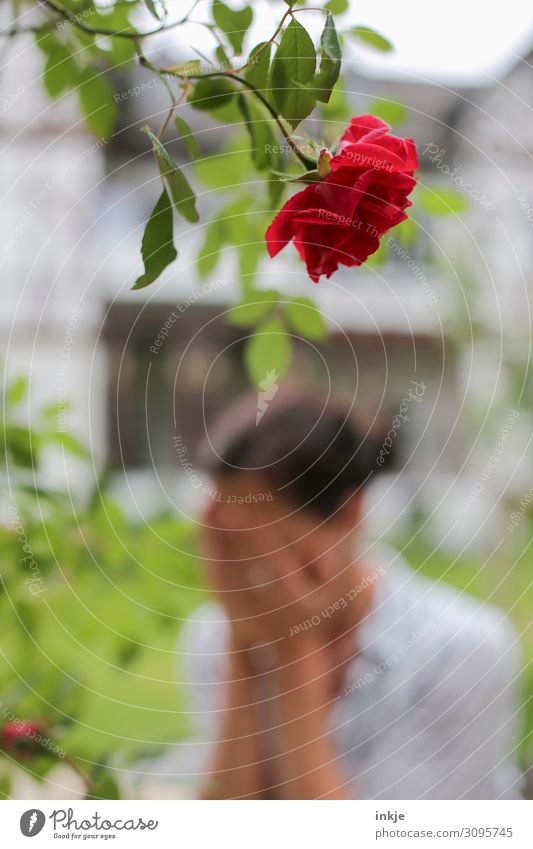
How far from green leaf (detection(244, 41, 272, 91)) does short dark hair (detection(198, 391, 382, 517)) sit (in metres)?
0.36

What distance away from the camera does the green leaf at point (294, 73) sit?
0.68ft

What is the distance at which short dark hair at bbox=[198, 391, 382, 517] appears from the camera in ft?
1.90

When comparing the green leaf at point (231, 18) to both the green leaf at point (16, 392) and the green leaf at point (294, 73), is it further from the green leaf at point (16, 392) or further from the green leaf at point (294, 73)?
→ the green leaf at point (16, 392)

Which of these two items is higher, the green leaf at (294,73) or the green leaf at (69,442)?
the green leaf at (294,73)

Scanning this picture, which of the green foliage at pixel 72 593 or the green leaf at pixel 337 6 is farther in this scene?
the green foliage at pixel 72 593

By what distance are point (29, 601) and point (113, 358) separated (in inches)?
128

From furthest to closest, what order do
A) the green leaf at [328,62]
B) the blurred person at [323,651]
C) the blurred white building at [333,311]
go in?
the blurred white building at [333,311] → the blurred person at [323,651] → the green leaf at [328,62]

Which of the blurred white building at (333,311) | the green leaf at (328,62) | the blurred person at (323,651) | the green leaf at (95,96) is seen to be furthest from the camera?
the blurred white building at (333,311)

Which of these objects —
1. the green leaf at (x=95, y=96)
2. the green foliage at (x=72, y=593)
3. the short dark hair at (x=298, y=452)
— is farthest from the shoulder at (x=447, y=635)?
the green leaf at (x=95, y=96)

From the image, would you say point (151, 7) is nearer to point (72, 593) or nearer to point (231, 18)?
point (231, 18)

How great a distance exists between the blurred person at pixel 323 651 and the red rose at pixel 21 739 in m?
0.22

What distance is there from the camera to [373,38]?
301 mm

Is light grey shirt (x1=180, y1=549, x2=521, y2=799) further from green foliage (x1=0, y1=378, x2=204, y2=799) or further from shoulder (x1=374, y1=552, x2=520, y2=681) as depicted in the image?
green foliage (x1=0, y1=378, x2=204, y2=799)

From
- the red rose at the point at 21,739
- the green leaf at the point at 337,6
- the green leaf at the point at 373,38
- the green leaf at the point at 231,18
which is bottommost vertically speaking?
the red rose at the point at 21,739
